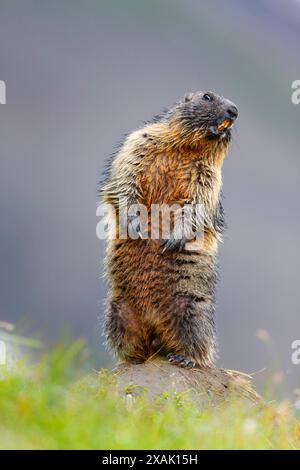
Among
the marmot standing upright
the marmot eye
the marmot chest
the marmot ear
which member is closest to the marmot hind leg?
the marmot standing upright

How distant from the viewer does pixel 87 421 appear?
480 centimetres

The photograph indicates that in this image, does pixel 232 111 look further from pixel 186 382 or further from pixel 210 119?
pixel 186 382

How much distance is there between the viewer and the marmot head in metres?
9.02

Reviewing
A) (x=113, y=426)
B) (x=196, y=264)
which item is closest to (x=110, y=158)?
(x=196, y=264)

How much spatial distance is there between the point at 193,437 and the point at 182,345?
11.2 ft

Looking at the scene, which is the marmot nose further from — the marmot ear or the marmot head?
the marmot ear

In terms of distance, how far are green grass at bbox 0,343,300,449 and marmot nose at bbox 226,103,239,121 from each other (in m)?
3.80

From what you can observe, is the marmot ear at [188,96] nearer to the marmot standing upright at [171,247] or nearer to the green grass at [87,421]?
the marmot standing upright at [171,247]

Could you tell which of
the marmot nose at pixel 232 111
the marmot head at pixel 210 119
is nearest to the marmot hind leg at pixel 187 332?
the marmot head at pixel 210 119

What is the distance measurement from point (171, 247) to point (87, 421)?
12.7 ft

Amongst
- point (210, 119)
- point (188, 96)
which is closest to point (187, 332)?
point (210, 119)

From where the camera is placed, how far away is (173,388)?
7.48 metres

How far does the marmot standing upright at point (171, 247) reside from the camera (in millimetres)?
8469

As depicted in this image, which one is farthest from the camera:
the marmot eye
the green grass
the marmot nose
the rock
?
the marmot eye
